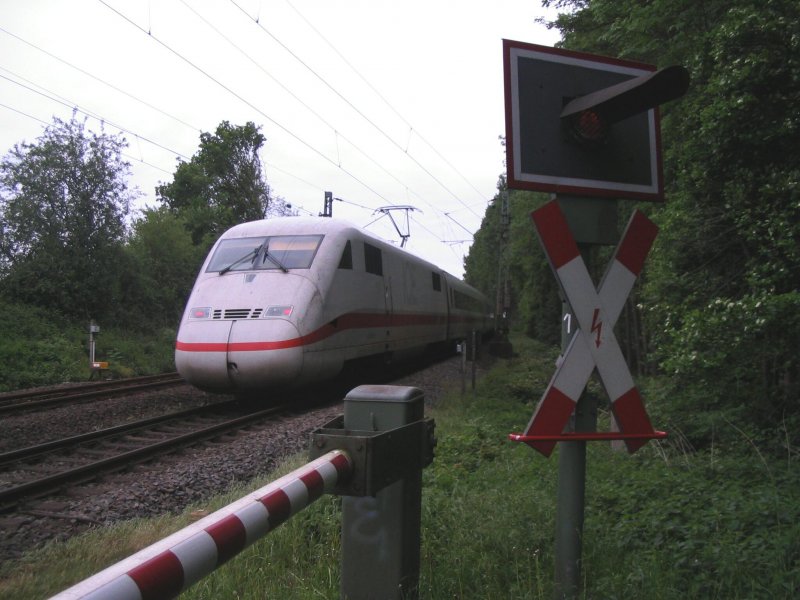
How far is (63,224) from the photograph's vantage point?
67.9ft

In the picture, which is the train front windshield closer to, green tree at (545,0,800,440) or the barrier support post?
green tree at (545,0,800,440)

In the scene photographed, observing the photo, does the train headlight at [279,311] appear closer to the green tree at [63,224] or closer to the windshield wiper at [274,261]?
the windshield wiper at [274,261]

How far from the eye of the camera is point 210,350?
9.25 meters

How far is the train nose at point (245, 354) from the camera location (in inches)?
357

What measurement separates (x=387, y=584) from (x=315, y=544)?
4.90 feet

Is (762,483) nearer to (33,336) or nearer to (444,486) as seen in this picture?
(444,486)

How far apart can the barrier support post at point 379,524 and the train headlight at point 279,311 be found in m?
7.10

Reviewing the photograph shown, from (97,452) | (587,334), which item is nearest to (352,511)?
(587,334)

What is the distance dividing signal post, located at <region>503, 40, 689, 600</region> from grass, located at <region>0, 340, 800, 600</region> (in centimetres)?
52

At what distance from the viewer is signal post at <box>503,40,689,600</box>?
2.50m

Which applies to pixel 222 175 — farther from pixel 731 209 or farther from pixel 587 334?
pixel 587 334

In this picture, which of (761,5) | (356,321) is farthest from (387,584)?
(356,321)

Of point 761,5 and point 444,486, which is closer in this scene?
point 444,486

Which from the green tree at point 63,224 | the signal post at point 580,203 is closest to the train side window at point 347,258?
the signal post at point 580,203
